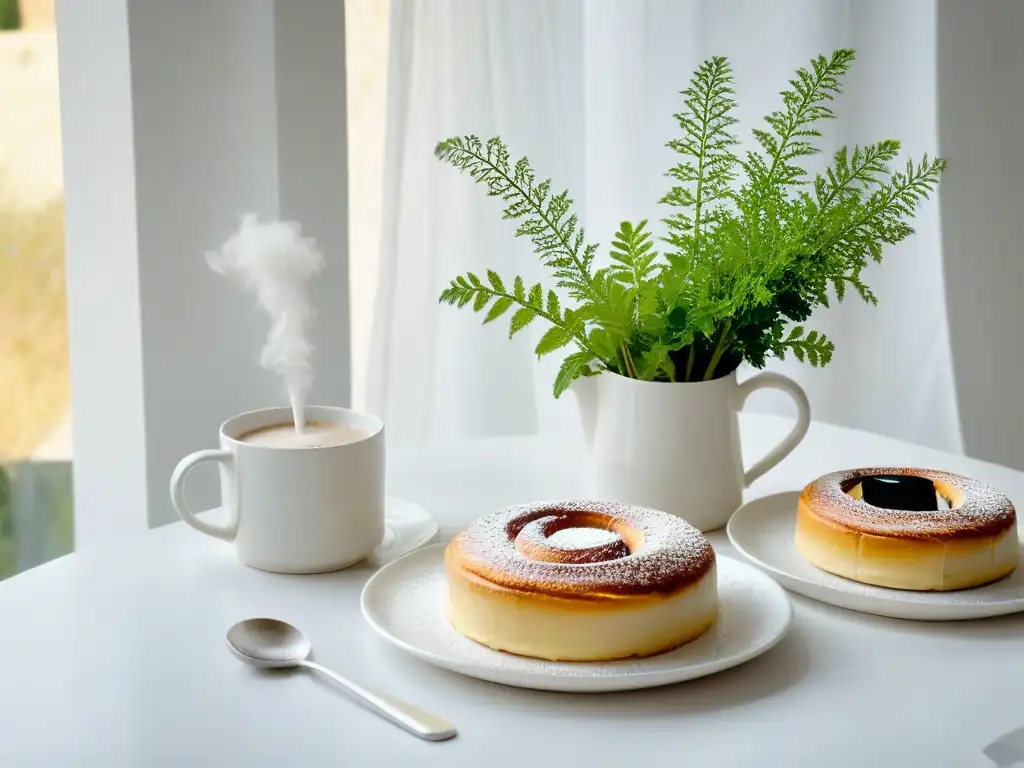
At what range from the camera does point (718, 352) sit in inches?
40.4

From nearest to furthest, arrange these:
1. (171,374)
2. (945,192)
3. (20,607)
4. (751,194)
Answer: (20,607) < (751,194) < (171,374) < (945,192)

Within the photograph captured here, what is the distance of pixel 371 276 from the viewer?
7.30 ft

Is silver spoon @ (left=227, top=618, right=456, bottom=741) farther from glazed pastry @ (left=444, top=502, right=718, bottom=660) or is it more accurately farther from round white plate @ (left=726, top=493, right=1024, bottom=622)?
round white plate @ (left=726, top=493, right=1024, bottom=622)

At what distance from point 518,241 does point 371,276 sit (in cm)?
31

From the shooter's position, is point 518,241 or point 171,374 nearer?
point 171,374

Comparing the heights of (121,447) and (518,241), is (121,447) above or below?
below

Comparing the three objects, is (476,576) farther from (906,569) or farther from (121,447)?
(121,447)

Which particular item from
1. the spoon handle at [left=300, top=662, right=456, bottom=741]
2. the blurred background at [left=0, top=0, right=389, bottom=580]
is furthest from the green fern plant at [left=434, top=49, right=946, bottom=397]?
the blurred background at [left=0, top=0, right=389, bottom=580]

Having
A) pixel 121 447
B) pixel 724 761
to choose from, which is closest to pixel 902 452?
pixel 724 761

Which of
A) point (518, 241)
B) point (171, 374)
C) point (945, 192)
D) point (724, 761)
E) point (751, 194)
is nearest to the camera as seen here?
point (724, 761)

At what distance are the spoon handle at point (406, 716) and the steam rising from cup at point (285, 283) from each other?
330mm

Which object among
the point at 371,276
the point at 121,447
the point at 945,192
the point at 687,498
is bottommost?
the point at 121,447

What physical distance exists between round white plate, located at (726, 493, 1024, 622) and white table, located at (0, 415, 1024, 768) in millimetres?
15

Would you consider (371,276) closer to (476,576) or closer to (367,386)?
(367,386)
